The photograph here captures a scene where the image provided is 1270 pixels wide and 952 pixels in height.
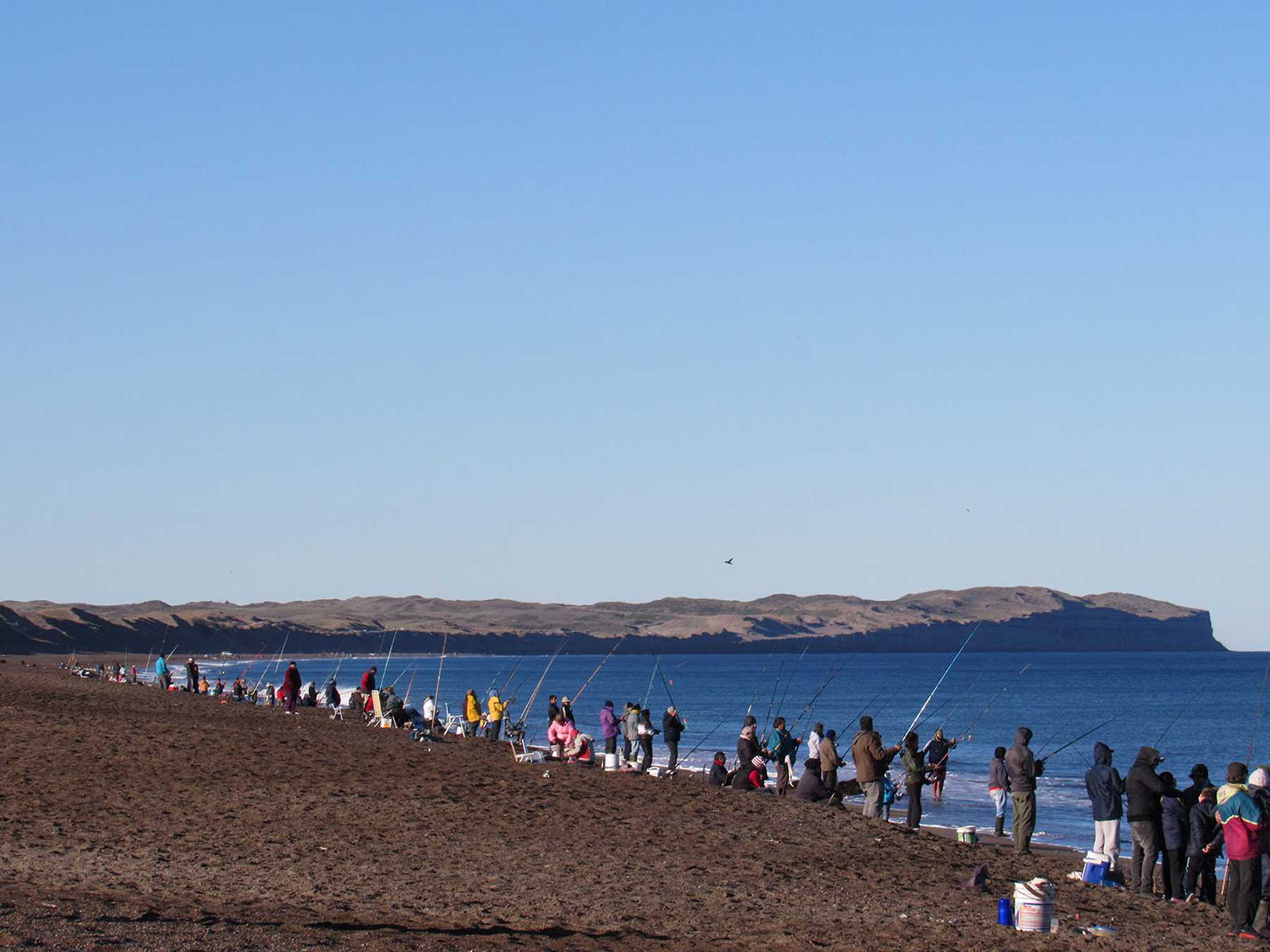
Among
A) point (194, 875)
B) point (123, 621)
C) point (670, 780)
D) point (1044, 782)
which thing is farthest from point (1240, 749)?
point (123, 621)

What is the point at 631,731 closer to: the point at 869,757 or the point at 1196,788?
the point at 869,757

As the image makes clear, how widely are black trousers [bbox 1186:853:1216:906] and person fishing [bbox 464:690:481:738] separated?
50.9 ft

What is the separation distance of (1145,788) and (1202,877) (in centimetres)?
104

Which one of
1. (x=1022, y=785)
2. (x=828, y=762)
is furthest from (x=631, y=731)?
(x=1022, y=785)

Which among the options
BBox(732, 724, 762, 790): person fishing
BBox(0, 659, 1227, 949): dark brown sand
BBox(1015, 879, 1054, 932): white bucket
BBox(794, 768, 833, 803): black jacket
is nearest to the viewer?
BBox(0, 659, 1227, 949): dark brown sand

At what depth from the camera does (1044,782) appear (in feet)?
118

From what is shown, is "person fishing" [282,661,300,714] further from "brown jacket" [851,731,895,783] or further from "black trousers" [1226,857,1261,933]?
"black trousers" [1226,857,1261,933]

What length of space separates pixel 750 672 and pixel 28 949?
146 meters

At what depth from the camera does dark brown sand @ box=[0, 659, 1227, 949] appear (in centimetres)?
946

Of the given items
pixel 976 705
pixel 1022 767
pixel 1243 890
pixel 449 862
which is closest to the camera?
pixel 1243 890

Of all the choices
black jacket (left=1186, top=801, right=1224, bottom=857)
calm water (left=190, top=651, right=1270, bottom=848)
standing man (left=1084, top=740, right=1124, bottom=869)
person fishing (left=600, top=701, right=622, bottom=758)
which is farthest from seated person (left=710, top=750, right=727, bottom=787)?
black jacket (left=1186, top=801, right=1224, bottom=857)

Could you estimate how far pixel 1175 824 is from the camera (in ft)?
43.2

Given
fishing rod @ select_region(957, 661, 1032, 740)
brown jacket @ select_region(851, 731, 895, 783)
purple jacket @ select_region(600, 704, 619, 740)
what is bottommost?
fishing rod @ select_region(957, 661, 1032, 740)

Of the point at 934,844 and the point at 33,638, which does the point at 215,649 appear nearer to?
the point at 33,638
